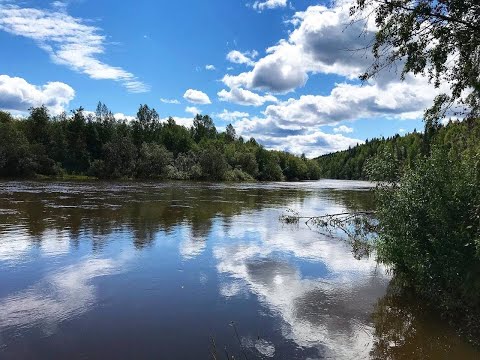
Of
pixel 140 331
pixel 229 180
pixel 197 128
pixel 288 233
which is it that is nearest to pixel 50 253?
pixel 140 331

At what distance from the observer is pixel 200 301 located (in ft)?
41.1

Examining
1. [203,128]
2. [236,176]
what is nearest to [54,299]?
[236,176]

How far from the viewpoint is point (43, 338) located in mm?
9461

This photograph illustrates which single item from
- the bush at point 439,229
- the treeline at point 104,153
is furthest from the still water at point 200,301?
the treeline at point 104,153

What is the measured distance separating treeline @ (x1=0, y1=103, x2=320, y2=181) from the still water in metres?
77.4

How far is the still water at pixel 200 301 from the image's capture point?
948 cm

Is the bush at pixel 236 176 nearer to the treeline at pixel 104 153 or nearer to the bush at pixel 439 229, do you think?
the treeline at pixel 104 153

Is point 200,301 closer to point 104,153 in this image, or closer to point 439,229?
point 439,229

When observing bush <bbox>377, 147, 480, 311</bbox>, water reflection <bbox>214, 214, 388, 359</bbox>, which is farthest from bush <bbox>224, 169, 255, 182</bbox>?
bush <bbox>377, 147, 480, 311</bbox>

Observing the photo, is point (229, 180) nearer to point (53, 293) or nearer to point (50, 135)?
point (50, 135)

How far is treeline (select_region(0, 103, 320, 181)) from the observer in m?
91.1

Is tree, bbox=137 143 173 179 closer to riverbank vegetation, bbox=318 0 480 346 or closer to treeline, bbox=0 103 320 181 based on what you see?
treeline, bbox=0 103 320 181

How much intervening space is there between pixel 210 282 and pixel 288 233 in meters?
11.9

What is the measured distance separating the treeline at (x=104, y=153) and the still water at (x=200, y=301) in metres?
77.4
